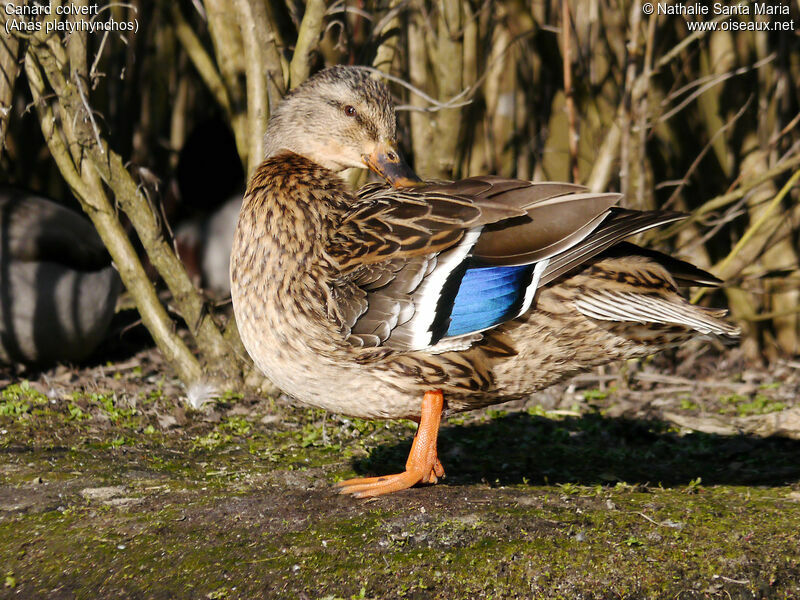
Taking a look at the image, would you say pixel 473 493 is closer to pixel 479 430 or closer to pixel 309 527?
pixel 309 527

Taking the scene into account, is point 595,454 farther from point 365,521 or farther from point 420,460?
point 365,521

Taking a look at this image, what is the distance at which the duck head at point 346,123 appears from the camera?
3.99 m

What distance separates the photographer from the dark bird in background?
5.41 meters

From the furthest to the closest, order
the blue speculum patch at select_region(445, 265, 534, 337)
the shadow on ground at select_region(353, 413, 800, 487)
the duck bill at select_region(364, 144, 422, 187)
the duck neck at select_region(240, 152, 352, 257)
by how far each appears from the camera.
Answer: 1. the shadow on ground at select_region(353, 413, 800, 487)
2. the duck bill at select_region(364, 144, 422, 187)
3. the duck neck at select_region(240, 152, 352, 257)
4. the blue speculum patch at select_region(445, 265, 534, 337)

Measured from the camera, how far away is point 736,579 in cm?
300

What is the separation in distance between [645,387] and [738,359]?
92 centimetres

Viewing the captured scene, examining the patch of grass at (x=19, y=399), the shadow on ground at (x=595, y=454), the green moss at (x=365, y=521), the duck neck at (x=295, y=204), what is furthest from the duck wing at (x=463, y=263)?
the patch of grass at (x=19, y=399)

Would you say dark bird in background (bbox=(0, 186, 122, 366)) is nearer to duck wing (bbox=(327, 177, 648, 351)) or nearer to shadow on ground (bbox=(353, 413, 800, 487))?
shadow on ground (bbox=(353, 413, 800, 487))

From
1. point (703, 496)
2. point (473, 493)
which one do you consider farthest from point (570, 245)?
point (703, 496)

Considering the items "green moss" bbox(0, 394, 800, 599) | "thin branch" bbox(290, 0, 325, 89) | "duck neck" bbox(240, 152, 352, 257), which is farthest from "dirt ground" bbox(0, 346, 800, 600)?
"thin branch" bbox(290, 0, 325, 89)

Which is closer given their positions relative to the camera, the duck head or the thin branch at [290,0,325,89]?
the duck head

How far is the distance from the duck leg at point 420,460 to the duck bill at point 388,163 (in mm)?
972

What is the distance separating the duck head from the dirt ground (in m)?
1.34

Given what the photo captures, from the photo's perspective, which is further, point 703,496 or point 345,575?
point 703,496
